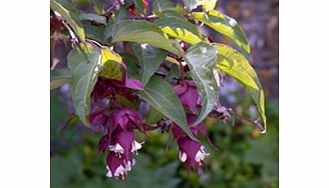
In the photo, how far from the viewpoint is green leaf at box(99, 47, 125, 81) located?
0.74 meters

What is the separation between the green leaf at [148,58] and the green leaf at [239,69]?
7 centimetres

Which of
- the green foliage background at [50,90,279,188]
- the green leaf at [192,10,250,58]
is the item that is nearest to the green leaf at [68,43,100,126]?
the green leaf at [192,10,250,58]

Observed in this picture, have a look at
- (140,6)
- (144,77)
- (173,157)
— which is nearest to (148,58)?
(144,77)

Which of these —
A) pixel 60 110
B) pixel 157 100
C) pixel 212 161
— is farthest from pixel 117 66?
pixel 212 161

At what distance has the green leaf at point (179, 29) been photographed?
833 mm

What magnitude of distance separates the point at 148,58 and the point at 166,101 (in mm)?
67

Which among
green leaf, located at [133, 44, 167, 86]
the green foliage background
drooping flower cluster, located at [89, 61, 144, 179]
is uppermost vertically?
green leaf, located at [133, 44, 167, 86]

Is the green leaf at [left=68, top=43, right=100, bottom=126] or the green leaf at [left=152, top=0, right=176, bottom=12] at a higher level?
the green leaf at [left=68, top=43, right=100, bottom=126]

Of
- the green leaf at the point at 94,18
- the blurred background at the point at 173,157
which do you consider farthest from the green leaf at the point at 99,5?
the blurred background at the point at 173,157

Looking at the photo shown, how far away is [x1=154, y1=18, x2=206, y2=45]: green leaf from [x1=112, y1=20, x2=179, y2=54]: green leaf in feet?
0.13

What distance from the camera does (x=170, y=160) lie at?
258cm

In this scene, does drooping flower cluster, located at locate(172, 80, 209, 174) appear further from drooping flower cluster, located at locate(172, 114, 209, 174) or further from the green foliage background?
the green foliage background
